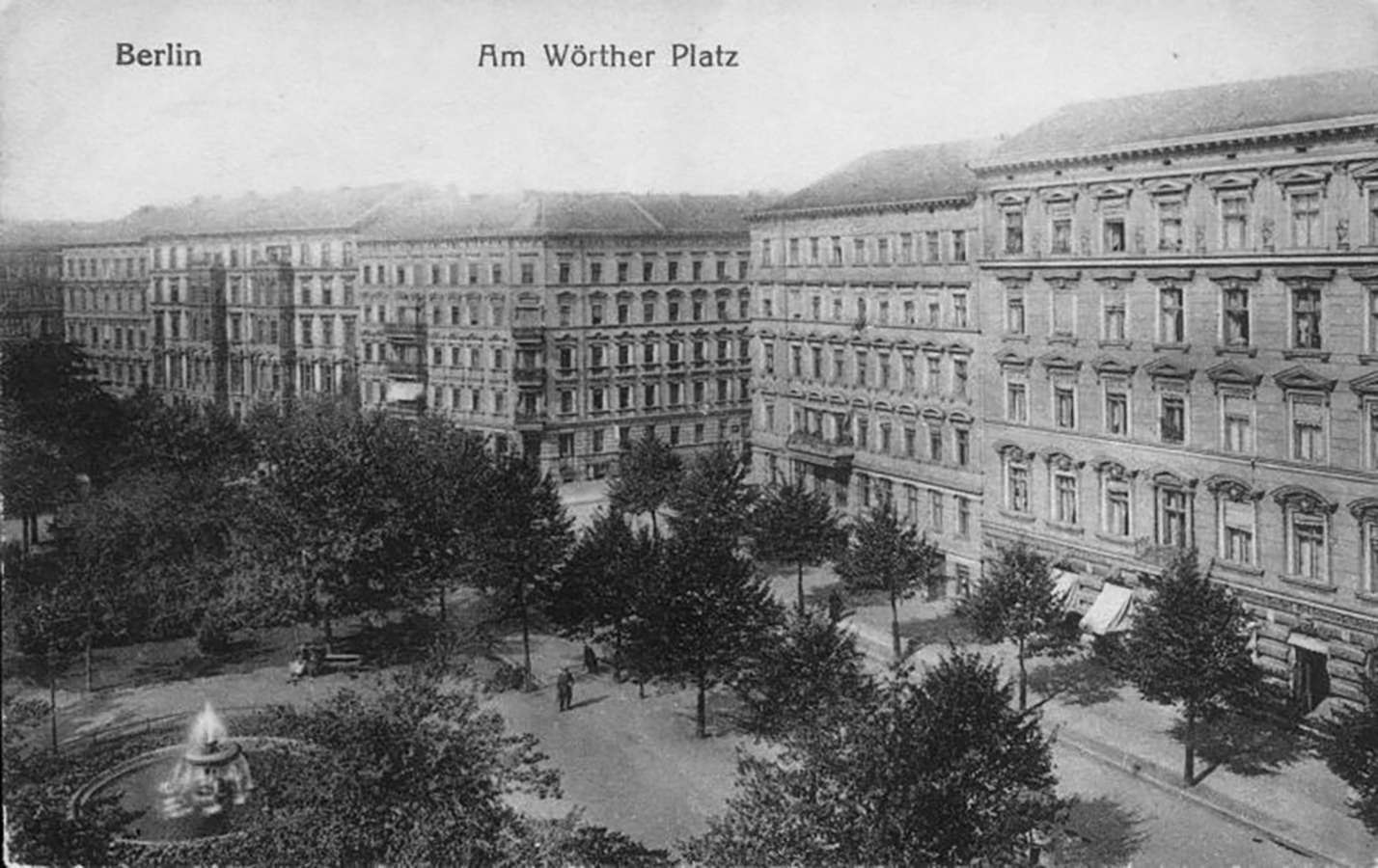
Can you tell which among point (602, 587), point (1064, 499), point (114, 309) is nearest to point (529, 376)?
point (114, 309)

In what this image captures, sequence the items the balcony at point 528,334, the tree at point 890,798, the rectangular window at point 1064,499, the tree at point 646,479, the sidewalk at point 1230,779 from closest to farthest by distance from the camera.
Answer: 1. the tree at point 890,798
2. the sidewalk at point 1230,779
3. the rectangular window at point 1064,499
4. the tree at point 646,479
5. the balcony at point 528,334

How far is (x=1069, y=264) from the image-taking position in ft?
93.5

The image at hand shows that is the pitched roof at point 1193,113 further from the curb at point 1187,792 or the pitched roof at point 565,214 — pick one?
the pitched roof at point 565,214

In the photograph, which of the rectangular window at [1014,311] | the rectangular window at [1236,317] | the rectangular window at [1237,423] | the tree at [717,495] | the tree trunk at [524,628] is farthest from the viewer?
the tree at [717,495]

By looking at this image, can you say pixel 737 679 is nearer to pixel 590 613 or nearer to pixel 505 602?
pixel 590 613

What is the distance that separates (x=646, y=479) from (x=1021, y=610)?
15666 mm

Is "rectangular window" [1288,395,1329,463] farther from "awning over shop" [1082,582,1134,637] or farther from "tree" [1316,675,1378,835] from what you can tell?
"tree" [1316,675,1378,835]

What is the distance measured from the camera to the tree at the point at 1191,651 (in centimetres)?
2181

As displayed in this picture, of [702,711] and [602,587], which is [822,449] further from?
[702,711]

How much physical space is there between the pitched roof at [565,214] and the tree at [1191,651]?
2500cm

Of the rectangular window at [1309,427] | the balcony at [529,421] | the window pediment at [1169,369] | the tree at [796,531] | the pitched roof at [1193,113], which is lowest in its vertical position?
the tree at [796,531]

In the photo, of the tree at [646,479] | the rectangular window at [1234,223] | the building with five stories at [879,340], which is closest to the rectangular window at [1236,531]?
the rectangular window at [1234,223]

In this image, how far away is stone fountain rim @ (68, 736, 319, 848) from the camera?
58.3 ft

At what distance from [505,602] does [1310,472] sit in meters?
18.2
